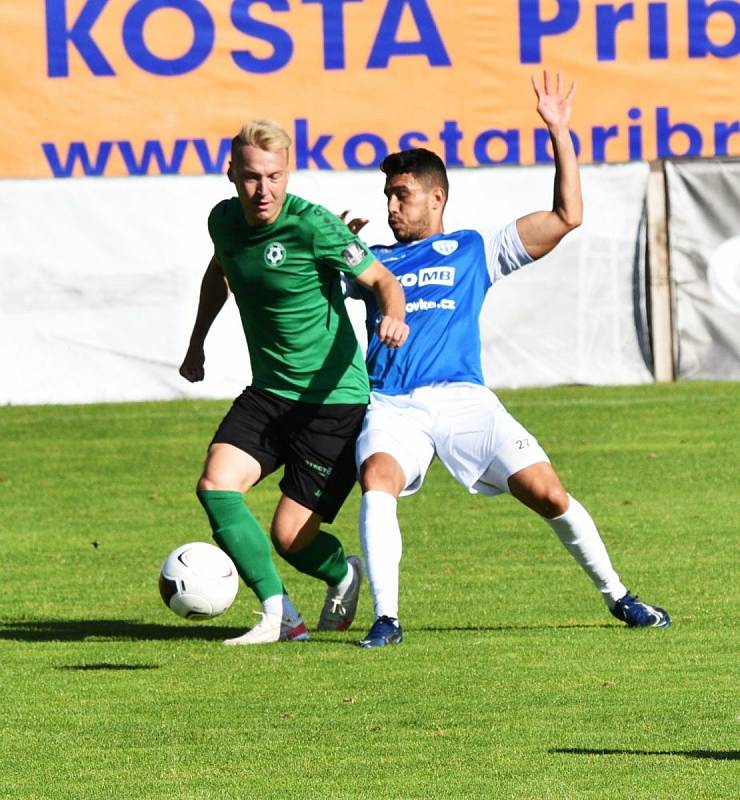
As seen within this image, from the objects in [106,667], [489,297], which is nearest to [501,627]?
[106,667]

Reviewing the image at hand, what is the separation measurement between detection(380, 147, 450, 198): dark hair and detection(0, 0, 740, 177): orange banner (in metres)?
12.8

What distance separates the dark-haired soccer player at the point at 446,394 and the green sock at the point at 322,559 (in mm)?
515

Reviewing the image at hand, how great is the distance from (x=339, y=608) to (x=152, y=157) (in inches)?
525

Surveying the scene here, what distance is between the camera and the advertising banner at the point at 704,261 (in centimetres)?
1817

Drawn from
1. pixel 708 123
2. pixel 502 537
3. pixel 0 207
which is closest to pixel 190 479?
pixel 502 537

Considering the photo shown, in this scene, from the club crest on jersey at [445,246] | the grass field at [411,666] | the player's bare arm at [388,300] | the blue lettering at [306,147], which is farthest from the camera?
the blue lettering at [306,147]

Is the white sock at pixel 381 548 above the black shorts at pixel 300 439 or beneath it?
beneath

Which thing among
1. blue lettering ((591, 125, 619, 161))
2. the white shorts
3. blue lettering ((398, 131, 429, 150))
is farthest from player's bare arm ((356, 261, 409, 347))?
blue lettering ((591, 125, 619, 161))

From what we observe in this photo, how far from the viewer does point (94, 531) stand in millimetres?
12203

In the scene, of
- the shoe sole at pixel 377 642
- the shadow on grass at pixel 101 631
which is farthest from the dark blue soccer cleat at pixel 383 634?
the shadow on grass at pixel 101 631

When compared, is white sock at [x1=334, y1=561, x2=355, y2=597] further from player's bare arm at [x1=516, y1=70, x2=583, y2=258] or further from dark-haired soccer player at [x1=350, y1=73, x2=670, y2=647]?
player's bare arm at [x1=516, y1=70, x2=583, y2=258]

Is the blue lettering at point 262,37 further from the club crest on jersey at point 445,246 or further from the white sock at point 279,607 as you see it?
the white sock at point 279,607

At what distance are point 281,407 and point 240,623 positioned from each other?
51.7 inches

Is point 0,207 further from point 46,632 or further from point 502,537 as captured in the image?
point 46,632
